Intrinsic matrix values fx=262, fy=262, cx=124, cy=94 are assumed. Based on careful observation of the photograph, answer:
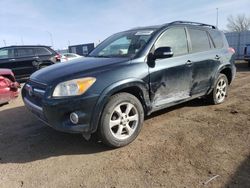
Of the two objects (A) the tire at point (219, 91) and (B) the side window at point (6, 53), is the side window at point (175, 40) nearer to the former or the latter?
(A) the tire at point (219, 91)

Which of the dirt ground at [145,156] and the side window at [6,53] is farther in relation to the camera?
the side window at [6,53]

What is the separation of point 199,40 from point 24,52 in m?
8.61

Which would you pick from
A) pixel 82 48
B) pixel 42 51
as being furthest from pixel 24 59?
pixel 82 48

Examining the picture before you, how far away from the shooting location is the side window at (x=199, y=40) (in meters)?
5.10

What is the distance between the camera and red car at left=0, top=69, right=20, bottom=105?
6366mm

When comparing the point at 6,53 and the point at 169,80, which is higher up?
the point at 6,53

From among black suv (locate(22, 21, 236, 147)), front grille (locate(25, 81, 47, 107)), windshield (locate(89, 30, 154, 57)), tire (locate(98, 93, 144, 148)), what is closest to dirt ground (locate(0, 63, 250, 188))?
tire (locate(98, 93, 144, 148))

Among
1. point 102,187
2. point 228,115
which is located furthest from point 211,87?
point 102,187

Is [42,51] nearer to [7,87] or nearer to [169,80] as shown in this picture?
[7,87]

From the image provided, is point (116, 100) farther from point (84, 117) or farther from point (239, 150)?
point (239, 150)

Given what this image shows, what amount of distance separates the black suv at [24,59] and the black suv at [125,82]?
6997 mm

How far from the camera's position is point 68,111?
3434mm

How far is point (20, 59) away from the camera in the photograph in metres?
11.3

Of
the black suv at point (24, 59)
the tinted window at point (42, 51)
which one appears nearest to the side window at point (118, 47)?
the black suv at point (24, 59)
